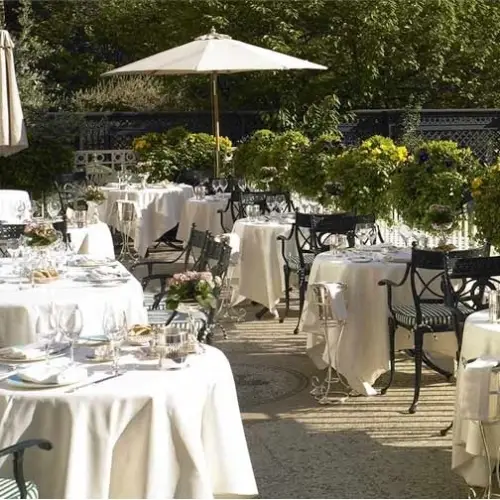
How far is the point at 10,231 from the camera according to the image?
8.69m

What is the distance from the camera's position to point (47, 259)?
7.12 m

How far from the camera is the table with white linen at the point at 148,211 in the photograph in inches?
548

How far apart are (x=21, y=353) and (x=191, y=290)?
0.83m

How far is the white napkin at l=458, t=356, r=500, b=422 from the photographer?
190 inches

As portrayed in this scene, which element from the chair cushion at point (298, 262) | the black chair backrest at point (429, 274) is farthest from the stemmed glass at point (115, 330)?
the chair cushion at point (298, 262)

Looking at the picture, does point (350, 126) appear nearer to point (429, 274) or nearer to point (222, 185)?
point (222, 185)

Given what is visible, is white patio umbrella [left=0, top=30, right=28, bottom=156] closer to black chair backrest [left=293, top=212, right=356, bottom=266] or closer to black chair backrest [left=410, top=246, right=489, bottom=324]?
black chair backrest [left=293, top=212, right=356, bottom=266]

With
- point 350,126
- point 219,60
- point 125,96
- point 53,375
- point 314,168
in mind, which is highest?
point 125,96

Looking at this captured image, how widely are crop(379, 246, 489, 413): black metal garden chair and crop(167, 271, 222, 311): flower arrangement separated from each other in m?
1.94

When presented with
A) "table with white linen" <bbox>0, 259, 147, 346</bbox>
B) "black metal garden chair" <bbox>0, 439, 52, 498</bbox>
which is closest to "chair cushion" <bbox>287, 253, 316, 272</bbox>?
"table with white linen" <bbox>0, 259, 147, 346</bbox>

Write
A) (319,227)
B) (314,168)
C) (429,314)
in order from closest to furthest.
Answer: (429,314) → (319,227) → (314,168)

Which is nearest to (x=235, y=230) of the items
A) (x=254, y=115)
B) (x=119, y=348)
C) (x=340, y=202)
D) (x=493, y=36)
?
(x=340, y=202)

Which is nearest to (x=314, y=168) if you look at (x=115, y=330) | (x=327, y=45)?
(x=115, y=330)

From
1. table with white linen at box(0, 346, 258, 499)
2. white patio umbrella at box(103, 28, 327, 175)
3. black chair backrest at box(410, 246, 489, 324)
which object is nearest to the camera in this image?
table with white linen at box(0, 346, 258, 499)
